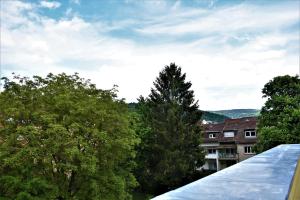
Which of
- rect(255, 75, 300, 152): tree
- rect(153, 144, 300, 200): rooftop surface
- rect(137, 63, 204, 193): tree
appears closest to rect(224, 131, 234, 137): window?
rect(137, 63, 204, 193): tree

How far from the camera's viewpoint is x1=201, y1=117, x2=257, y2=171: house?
158 ft

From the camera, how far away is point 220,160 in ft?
168

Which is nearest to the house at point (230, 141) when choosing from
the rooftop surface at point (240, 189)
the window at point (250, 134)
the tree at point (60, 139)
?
the window at point (250, 134)

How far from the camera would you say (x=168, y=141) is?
36469 millimetres

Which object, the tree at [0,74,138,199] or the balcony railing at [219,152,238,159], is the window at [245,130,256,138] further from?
the tree at [0,74,138,199]

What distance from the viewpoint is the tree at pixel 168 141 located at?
3525 centimetres

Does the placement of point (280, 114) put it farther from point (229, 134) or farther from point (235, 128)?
point (229, 134)

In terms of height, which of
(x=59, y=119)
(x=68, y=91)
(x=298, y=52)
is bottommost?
(x=59, y=119)

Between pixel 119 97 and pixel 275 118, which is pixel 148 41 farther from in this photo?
pixel 275 118

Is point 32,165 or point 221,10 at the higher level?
point 221,10

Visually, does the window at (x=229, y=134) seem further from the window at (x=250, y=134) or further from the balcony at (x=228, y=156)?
the balcony at (x=228, y=156)

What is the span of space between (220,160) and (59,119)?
127 ft

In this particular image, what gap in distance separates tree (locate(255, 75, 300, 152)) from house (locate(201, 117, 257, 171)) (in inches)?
740

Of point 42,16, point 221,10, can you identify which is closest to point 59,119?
point 42,16
